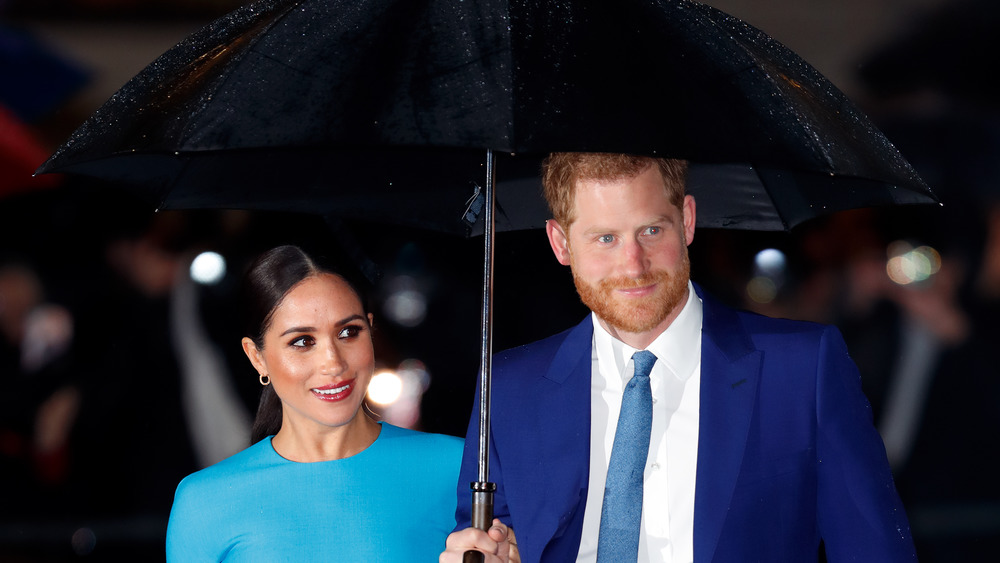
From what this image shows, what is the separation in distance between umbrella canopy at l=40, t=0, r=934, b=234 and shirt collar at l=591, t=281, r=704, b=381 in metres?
0.55

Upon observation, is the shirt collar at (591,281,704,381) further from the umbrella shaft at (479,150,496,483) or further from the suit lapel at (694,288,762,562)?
the umbrella shaft at (479,150,496,483)

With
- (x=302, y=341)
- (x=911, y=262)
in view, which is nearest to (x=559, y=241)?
(x=302, y=341)

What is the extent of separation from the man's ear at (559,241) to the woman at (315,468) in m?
0.59

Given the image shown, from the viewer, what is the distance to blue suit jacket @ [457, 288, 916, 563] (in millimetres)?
2475

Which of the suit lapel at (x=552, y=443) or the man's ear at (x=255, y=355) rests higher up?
the man's ear at (x=255, y=355)

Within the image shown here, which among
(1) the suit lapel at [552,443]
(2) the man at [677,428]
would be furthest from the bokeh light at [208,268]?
(2) the man at [677,428]

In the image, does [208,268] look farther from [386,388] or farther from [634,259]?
[634,259]

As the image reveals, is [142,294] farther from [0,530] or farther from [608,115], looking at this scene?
[608,115]

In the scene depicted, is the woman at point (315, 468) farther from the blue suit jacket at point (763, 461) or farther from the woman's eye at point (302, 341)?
the blue suit jacket at point (763, 461)

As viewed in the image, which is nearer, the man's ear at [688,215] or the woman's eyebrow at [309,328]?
the man's ear at [688,215]

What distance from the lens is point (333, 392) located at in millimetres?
2953

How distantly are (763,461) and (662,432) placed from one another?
0.77 ft

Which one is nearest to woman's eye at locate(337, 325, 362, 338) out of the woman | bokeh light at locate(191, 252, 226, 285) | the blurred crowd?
the woman

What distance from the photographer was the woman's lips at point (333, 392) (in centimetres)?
295
